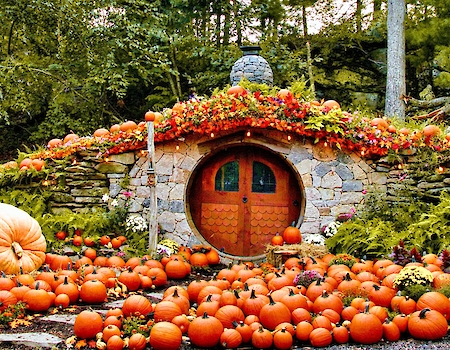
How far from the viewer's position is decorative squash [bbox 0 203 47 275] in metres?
5.32

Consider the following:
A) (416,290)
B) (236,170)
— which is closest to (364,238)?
(416,290)

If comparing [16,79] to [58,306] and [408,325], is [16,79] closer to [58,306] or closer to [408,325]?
[58,306]

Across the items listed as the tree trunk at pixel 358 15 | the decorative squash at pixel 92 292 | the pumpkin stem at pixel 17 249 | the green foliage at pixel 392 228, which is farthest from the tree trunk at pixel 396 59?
the pumpkin stem at pixel 17 249

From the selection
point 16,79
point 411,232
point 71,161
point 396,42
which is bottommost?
point 411,232

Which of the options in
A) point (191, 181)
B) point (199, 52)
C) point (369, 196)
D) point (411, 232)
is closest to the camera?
point (411, 232)

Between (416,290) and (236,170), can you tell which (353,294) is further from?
(236,170)

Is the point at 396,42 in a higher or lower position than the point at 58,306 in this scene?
higher

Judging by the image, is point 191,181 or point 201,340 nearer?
point 201,340

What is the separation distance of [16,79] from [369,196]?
7701 mm

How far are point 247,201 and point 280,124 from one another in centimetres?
144

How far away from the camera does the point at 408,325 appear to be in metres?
3.83

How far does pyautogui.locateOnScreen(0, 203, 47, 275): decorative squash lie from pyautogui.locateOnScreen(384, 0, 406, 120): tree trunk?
7384 millimetres

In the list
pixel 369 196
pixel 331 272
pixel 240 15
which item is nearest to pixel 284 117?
pixel 369 196

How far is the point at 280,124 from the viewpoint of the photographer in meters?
7.31
